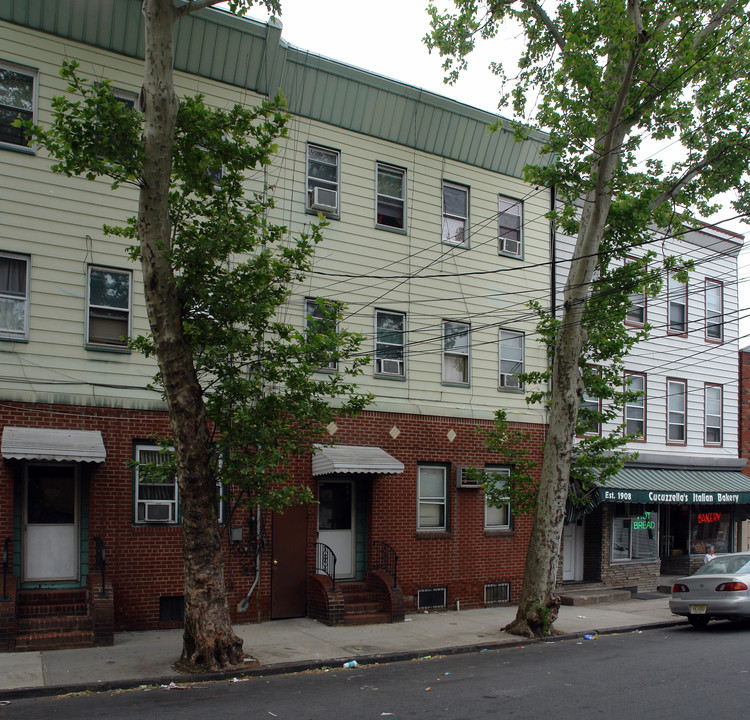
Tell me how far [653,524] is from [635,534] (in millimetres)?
832

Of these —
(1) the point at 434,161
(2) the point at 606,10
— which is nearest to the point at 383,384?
(1) the point at 434,161

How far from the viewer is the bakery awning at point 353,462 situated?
14.7m

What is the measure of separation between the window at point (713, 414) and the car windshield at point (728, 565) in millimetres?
8977

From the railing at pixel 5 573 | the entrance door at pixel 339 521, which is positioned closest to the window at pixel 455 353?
the entrance door at pixel 339 521

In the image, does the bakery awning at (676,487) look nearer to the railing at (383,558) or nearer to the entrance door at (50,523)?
the railing at (383,558)

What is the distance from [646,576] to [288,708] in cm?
1537

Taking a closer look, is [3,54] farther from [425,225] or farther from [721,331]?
[721,331]

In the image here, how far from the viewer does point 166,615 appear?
1359 cm

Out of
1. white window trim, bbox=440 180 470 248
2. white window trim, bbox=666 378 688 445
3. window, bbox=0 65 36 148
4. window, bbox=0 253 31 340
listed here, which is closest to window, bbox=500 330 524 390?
white window trim, bbox=440 180 470 248

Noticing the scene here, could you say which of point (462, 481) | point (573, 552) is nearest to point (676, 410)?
point (573, 552)

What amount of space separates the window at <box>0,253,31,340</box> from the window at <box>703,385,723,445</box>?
19463 millimetres

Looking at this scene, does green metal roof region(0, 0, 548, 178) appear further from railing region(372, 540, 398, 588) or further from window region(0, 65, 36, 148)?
railing region(372, 540, 398, 588)

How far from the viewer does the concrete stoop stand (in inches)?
726

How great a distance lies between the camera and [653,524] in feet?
72.2
